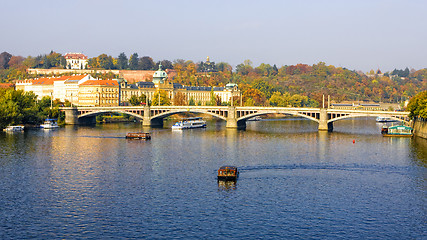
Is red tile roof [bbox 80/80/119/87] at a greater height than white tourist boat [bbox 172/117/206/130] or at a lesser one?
greater

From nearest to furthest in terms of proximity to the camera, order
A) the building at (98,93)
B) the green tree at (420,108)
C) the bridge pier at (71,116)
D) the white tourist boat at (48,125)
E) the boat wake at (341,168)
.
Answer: the boat wake at (341,168) < the green tree at (420,108) < the white tourist boat at (48,125) < the bridge pier at (71,116) < the building at (98,93)

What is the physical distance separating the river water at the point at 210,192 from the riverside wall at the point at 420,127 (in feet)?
43.0

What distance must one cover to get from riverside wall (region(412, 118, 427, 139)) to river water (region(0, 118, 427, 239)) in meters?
13.1

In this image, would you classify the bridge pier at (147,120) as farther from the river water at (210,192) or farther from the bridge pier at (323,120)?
the river water at (210,192)

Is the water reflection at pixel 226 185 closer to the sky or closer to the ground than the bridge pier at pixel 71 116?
closer to the ground

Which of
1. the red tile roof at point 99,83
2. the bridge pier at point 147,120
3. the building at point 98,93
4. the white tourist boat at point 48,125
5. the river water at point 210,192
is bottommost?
the river water at point 210,192

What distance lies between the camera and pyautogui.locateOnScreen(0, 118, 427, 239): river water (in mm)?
42000

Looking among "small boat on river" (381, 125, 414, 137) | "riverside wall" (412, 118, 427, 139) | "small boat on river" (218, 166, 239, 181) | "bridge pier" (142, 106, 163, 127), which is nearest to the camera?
"small boat on river" (218, 166, 239, 181)

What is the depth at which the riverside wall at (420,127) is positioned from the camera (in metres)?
101

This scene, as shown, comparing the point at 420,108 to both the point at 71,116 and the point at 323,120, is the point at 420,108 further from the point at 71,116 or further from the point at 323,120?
the point at 71,116

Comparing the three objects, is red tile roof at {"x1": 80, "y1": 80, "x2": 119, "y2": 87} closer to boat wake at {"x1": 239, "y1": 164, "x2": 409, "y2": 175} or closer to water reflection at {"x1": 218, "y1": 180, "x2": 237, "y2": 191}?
boat wake at {"x1": 239, "y1": 164, "x2": 409, "y2": 175}

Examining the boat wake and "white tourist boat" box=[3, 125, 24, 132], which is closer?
the boat wake

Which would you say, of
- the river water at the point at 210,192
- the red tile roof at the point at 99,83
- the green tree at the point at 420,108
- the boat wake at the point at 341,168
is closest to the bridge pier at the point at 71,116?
the red tile roof at the point at 99,83

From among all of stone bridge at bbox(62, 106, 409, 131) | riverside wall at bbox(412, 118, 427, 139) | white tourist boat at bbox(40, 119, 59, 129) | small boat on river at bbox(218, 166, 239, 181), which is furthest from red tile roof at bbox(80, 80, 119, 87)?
small boat on river at bbox(218, 166, 239, 181)
